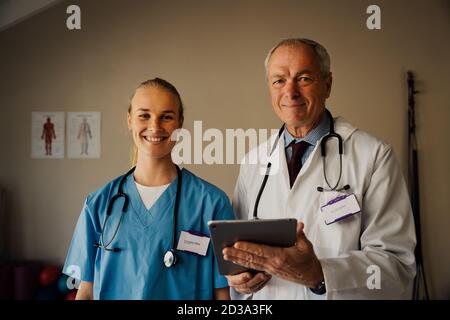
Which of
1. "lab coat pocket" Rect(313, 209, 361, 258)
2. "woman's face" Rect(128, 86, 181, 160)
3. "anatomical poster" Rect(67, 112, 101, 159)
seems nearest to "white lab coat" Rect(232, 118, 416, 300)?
"lab coat pocket" Rect(313, 209, 361, 258)

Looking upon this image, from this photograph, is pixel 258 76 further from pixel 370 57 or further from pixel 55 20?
pixel 55 20

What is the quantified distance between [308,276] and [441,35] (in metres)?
0.86

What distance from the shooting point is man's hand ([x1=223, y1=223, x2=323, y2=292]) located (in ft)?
3.53

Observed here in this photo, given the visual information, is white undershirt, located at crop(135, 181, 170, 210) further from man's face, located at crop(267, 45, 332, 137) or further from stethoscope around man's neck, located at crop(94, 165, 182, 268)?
man's face, located at crop(267, 45, 332, 137)

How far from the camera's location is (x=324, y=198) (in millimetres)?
1221

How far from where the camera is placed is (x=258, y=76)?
1.31 m

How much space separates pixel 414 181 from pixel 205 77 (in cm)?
73

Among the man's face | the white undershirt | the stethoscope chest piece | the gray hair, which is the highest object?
the gray hair

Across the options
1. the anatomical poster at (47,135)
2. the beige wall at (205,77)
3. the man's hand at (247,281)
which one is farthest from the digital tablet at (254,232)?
the anatomical poster at (47,135)

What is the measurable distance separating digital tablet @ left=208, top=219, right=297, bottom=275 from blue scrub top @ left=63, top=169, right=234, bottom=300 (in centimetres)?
20

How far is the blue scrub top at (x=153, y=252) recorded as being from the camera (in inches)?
49.4

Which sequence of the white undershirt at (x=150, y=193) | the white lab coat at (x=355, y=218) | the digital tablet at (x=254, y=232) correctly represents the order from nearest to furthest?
the digital tablet at (x=254, y=232), the white lab coat at (x=355, y=218), the white undershirt at (x=150, y=193)

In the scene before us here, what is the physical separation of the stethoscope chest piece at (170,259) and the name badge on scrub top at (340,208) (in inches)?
17.8

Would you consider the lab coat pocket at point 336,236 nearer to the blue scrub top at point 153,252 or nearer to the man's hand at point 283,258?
the man's hand at point 283,258
